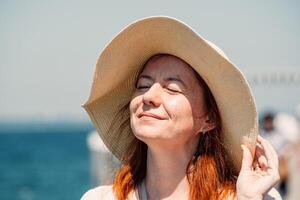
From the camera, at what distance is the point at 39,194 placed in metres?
31.3

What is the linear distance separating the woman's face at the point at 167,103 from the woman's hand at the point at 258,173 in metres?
0.25

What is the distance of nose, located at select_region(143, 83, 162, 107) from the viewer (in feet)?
11.0

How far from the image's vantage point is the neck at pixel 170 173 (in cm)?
353

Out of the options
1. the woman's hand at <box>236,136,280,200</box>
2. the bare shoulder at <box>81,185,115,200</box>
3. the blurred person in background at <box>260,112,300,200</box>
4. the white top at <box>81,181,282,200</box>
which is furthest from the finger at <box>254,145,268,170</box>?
the blurred person in background at <box>260,112,300,200</box>

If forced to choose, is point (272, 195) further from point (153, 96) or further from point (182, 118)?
point (153, 96)

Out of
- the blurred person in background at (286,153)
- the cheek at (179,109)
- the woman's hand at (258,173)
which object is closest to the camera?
the woman's hand at (258,173)

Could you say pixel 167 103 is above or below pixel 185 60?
below

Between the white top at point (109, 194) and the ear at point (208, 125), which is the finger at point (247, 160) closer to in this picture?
the ear at point (208, 125)

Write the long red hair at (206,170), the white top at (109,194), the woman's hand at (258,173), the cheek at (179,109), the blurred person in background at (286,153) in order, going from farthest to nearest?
the blurred person in background at (286,153) < the white top at (109,194) < the long red hair at (206,170) < the cheek at (179,109) < the woman's hand at (258,173)

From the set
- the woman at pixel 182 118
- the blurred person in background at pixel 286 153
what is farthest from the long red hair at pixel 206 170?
the blurred person in background at pixel 286 153

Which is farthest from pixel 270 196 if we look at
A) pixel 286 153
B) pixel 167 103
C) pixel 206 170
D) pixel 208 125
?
pixel 286 153

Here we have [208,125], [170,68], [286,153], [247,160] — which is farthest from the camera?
[286,153]

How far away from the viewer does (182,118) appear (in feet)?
11.1

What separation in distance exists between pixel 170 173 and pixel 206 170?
152mm
